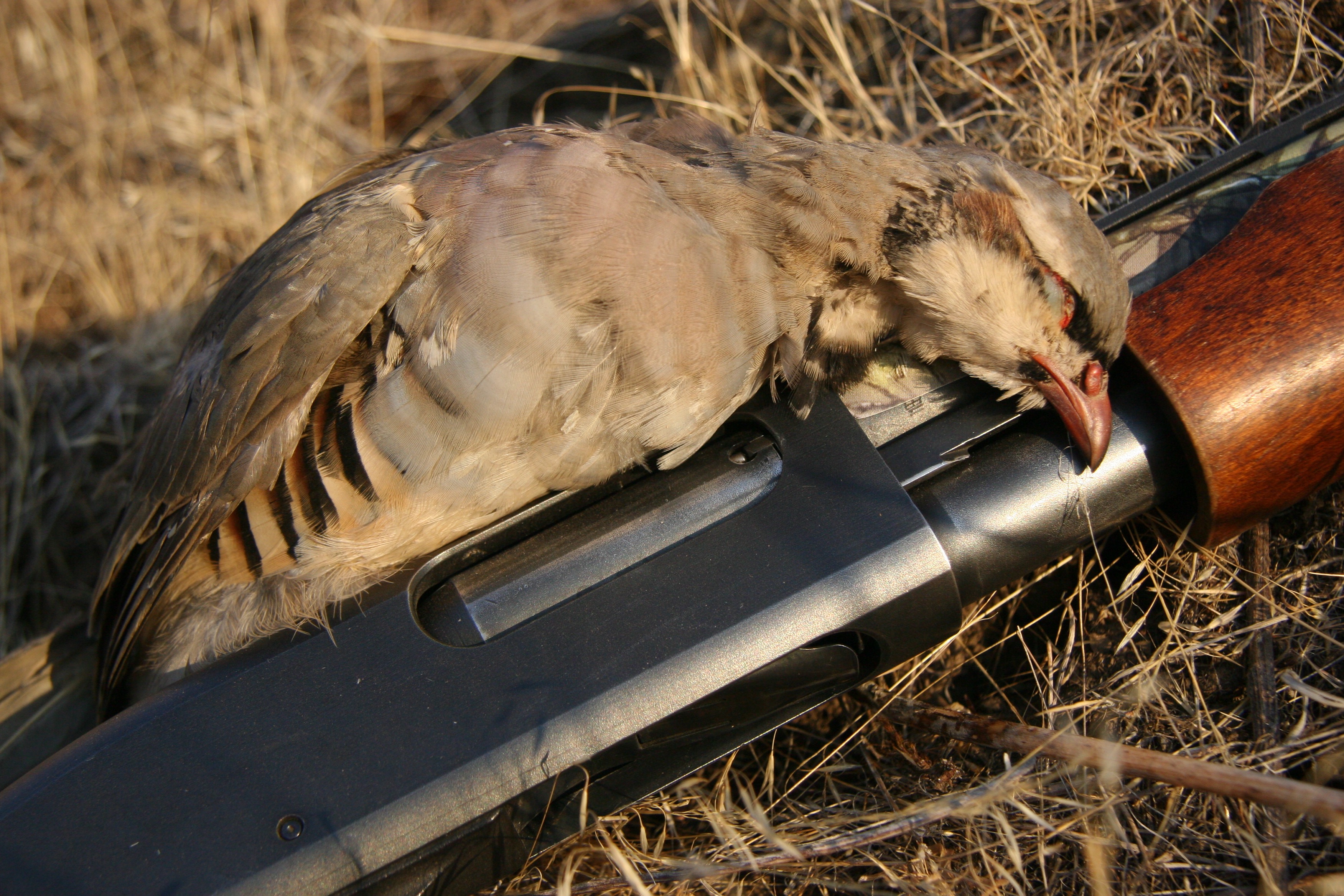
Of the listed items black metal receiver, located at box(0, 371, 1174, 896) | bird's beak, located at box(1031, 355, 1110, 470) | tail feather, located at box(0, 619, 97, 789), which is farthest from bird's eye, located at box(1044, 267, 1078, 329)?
tail feather, located at box(0, 619, 97, 789)

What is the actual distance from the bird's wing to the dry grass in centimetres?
118

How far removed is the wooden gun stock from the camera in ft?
6.50

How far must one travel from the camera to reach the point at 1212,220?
7.54ft

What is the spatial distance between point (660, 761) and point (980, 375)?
122 cm

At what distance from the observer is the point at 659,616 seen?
1930 millimetres

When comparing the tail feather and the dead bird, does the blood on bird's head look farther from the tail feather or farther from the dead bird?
the tail feather

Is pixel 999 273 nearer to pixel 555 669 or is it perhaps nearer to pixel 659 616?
pixel 659 616

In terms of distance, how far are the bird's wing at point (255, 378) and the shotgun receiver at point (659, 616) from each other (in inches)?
18.0

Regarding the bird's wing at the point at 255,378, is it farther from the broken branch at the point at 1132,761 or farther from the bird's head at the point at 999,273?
the broken branch at the point at 1132,761


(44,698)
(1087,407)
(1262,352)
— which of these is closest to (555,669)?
(1087,407)

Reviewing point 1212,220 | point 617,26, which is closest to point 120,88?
point 617,26

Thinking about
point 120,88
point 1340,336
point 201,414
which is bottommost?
point 1340,336

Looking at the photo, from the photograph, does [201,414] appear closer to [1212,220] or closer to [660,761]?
[660,761]

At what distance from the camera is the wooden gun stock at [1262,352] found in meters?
1.98
